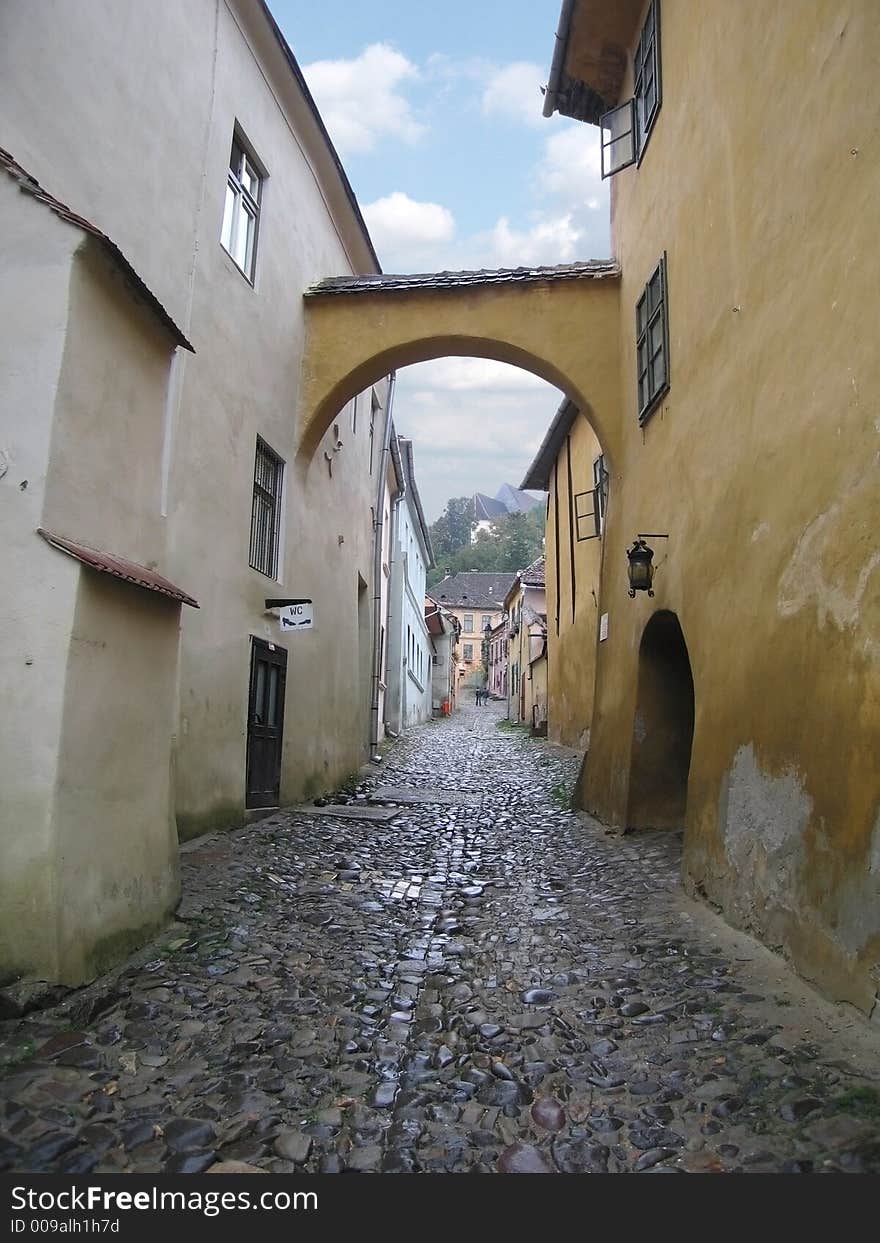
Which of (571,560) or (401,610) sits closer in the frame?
(571,560)

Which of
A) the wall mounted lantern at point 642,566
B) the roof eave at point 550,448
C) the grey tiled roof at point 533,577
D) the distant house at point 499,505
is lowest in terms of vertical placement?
the wall mounted lantern at point 642,566

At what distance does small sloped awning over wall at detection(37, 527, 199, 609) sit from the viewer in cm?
326

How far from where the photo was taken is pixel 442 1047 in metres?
3.10

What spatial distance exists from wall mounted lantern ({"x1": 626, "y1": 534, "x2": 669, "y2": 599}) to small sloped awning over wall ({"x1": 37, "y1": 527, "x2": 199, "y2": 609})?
12.4ft

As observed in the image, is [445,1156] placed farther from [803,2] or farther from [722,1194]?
[803,2]

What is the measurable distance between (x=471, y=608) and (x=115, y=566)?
65290 millimetres

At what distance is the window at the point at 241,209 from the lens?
7438 mm

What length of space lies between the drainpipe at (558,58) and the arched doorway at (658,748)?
252 inches

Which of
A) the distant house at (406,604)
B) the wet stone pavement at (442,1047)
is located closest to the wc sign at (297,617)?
the wet stone pavement at (442,1047)

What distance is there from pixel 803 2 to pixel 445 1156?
544cm

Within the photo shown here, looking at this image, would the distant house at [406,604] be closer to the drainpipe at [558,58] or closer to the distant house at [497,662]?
the drainpipe at [558,58]

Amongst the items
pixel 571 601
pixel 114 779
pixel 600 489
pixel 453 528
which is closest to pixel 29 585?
pixel 114 779

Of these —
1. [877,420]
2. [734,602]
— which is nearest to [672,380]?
[734,602]

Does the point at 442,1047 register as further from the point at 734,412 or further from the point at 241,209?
the point at 241,209
